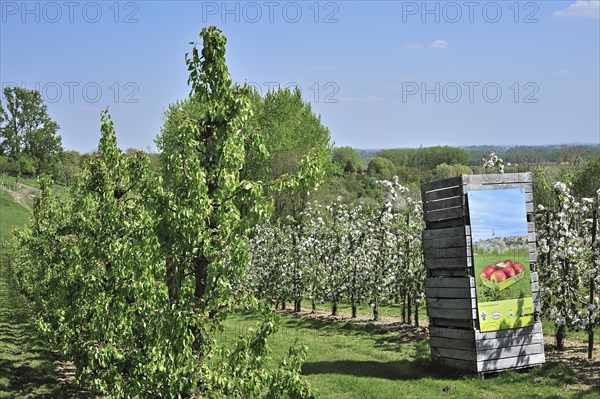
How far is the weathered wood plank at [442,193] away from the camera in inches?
547

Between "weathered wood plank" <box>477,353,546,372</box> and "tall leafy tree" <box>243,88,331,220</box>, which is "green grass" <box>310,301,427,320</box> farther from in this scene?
"tall leafy tree" <box>243,88,331,220</box>

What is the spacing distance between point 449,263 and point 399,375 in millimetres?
2969

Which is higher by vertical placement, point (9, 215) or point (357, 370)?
point (9, 215)

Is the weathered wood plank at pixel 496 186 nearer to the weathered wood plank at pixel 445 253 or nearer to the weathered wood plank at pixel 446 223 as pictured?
the weathered wood plank at pixel 446 223

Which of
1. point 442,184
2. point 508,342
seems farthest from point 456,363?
point 442,184

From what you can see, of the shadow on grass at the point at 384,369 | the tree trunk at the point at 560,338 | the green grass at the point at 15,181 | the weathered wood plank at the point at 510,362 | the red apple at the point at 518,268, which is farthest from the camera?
the green grass at the point at 15,181

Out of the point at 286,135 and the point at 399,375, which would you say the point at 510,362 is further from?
the point at 286,135

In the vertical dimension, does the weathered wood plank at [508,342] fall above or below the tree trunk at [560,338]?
above

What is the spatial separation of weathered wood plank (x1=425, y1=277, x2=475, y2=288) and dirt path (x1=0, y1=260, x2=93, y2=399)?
8546mm

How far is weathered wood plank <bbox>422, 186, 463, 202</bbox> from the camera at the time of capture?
13.9 m

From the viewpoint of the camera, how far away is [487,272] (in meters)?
13.7

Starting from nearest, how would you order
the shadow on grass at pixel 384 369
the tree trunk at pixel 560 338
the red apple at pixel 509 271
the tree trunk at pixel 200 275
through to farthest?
the tree trunk at pixel 200 275, the red apple at pixel 509 271, the shadow on grass at pixel 384 369, the tree trunk at pixel 560 338

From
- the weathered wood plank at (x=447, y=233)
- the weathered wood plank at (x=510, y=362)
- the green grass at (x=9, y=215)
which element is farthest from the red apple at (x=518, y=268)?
the green grass at (x=9, y=215)

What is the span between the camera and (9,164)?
280 feet
